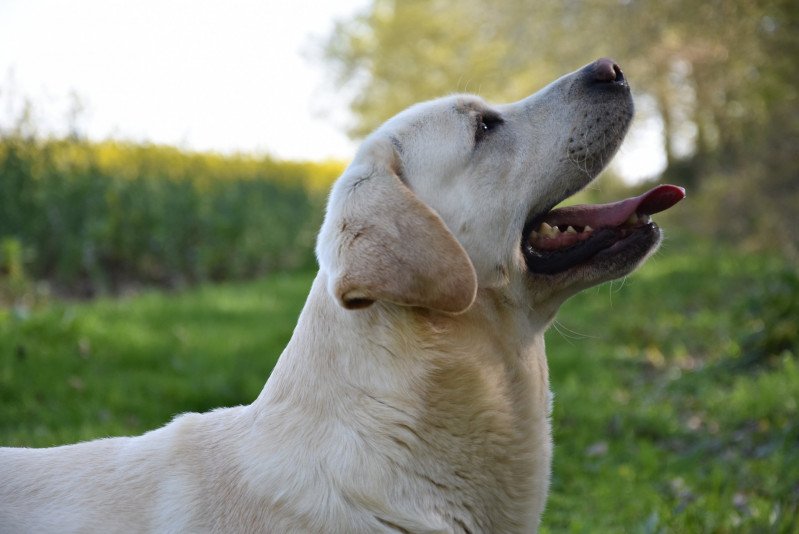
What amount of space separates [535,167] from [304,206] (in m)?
10.4

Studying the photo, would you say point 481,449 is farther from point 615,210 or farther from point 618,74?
point 618,74

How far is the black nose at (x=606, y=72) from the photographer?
2.94 m

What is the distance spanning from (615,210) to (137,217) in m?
7.43

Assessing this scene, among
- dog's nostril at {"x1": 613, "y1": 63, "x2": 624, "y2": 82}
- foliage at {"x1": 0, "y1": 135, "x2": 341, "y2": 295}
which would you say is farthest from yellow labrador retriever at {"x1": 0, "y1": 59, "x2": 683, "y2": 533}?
foliage at {"x1": 0, "y1": 135, "x2": 341, "y2": 295}

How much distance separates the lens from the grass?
4055mm

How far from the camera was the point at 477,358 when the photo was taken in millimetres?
2617

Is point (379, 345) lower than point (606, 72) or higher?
lower

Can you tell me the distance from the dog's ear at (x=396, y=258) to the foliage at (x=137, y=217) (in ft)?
18.0

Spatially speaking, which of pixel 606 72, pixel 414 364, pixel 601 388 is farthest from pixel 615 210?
pixel 601 388

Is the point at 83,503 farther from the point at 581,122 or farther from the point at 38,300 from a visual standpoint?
the point at 38,300

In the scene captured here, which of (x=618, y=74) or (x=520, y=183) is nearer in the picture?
(x=520, y=183)

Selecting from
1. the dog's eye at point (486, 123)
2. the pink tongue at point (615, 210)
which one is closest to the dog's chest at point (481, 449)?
the pink tongue at point (615, 210)

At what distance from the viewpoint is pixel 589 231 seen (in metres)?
2.87

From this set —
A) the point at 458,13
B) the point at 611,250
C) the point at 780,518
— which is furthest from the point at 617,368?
the point at 458,13
